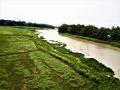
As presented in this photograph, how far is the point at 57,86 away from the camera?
11148 mm

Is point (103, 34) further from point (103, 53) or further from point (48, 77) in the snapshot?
point (48, 77)

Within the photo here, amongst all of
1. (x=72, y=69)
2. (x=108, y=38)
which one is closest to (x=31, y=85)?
(x=72, y=69)

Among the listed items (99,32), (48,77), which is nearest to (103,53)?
(48,77)

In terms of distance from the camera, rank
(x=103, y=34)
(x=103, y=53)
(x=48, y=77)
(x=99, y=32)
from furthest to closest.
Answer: (x=99, y=32)
(x=103, y=34)
(x=103, y=53)
(x=48, y=77)

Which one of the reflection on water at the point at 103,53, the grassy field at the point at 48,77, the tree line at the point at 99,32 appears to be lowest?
the reflection on water at the point at 103,53

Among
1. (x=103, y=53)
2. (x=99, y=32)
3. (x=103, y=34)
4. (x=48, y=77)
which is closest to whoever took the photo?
(x=48, y=77)

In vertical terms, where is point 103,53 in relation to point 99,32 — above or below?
below

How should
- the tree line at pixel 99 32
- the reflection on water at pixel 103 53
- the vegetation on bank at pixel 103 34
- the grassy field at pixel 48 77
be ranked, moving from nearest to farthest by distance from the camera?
the grassy field at pixel 48 77
the reflection on water at pixel 103 53
the vegetation on bank at pixel 103 34
the tree line at pixel 99 32

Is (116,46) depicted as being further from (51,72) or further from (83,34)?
(51,72)

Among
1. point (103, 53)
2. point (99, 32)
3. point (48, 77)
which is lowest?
point (103, 53)

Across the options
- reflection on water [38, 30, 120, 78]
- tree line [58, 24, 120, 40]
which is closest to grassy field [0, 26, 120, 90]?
reflection on water [38, 30, 120, 78]

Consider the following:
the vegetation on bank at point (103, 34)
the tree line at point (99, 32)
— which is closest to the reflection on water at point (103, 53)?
the vegetation on bank at point (103, 34)

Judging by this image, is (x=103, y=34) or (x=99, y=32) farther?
(x=99, y=32)

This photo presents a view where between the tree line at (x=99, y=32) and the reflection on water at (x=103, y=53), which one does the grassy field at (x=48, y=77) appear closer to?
the reflection on water at (x=103, y=53)
